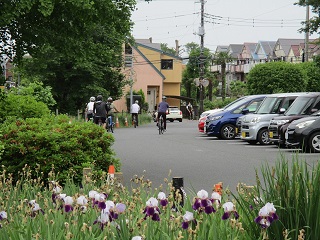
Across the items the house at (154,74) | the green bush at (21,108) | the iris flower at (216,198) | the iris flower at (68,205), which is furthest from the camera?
the house at (154,74)

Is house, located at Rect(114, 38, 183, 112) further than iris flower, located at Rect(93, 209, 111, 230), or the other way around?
house, located at Rect(114, 38, 183, 112)

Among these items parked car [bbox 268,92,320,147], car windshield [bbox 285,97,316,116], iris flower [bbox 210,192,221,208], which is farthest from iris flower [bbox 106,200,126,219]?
car windshield [bbox 285,97,316,116]

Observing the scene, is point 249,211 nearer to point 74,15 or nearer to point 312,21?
point 74,15

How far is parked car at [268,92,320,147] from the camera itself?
83.4 feet

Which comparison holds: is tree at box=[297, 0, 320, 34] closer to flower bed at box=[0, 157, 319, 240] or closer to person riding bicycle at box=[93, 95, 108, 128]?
person riding bicycle at box=[93, 95, 108, 128]

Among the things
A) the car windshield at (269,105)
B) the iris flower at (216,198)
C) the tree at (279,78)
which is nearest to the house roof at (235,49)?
the tree at (279,78)

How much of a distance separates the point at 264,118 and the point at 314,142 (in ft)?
16.9

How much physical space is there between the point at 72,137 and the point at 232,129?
19.8 metres

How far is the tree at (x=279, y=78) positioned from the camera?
6306cm

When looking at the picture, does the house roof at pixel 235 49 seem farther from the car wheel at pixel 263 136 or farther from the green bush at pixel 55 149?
the green bush at pixel 55 149

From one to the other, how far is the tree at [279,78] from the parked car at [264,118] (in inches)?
1315

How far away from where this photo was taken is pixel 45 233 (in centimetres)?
556

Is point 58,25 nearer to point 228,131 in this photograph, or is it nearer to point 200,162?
point 200,162

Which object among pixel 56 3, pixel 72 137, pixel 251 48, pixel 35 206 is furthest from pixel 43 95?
pixel 251 48
